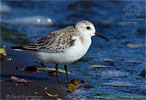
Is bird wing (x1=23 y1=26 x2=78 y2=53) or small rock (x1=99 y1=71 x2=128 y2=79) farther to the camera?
small rock (x1=99 y1=71 x2=128 y2=79)

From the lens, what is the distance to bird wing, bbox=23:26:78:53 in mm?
6781

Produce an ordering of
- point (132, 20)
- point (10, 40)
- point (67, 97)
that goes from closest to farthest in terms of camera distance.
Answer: point (67, 97), point (10, 40), point (132, 20)

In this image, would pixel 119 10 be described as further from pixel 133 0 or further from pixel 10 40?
pixel 10 40

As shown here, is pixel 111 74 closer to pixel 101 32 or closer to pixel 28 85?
pixel 28 85

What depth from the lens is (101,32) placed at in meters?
12.4

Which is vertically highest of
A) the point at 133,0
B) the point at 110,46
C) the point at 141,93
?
the point at 133,0

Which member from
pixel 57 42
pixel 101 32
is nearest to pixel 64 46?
pixel 57 42

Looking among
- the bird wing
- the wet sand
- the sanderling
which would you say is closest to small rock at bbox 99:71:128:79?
the wet sand

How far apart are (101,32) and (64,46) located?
5.75m

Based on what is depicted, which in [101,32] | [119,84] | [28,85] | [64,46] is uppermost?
[101,32]

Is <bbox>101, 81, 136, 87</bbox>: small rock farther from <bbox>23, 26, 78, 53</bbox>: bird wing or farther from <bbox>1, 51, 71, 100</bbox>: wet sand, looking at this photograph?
<bbox>23, 26, 78, 53</bbox>: bird wing

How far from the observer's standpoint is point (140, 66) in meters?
8.55

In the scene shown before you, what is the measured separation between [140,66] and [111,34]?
3770 mm

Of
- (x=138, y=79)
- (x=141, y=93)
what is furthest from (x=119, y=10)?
(x=141, y=93)
